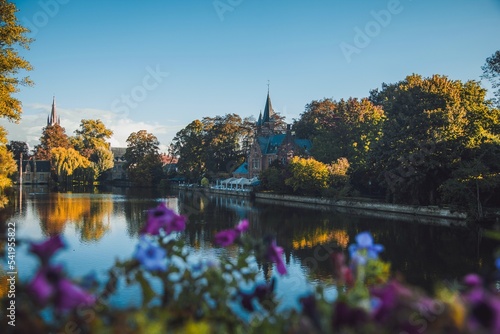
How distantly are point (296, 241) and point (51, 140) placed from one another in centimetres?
7021

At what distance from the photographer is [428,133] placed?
76.2ft

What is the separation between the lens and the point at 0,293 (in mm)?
7969

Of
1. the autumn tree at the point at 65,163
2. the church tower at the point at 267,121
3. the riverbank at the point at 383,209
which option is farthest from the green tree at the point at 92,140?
the riverbank at the point at 383,209

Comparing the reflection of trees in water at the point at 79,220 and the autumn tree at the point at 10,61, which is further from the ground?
the autumn tree at the point at 10,61

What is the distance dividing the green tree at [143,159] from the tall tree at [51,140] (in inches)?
646

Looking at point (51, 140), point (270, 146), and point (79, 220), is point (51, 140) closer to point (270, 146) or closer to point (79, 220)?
point (270, 146)

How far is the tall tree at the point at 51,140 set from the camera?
7394cm

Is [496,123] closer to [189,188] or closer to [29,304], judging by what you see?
[29,304]

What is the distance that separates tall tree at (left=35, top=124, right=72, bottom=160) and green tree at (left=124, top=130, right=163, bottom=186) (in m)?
16.4

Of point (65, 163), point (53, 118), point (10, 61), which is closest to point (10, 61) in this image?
point (10, 61)

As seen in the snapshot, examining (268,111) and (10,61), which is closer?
(10,61)

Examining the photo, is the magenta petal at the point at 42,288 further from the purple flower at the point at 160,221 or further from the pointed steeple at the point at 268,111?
the pointed steeple at the point at 268,111

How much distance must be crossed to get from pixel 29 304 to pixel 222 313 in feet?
2.98

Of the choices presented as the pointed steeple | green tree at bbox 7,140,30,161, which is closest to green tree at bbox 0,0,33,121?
the pointed steeple
